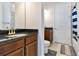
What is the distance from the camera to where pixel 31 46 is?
2119mm

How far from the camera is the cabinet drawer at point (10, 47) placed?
136cm

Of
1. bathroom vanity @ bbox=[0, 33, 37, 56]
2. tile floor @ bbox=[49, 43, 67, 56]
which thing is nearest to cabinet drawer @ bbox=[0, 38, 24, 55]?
bathroom vanity @ bbox=[0, 33, 37, 56]

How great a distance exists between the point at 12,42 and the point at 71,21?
0.93 m

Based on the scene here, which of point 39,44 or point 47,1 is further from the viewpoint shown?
point 39,44

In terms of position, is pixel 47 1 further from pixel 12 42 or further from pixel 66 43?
pixel 12 42

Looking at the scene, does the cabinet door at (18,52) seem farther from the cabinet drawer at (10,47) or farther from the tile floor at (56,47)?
the tile floor at (56,47)

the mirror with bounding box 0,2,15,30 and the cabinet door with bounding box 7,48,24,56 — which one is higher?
the mirror with bounding box 0,2,15,30

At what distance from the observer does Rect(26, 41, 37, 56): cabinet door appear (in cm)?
201

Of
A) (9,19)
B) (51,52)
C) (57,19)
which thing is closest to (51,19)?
(57,19)

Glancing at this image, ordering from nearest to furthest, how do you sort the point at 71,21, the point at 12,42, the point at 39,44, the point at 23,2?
1. the point at 12,42
2. the point at 71,21
3. the point at 23,2
4. the point at 39,44

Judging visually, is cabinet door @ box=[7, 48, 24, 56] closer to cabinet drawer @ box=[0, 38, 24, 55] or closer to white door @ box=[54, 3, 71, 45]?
cabinet drawer @ box=[0, 38, 24, 55]

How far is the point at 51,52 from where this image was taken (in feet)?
6.50

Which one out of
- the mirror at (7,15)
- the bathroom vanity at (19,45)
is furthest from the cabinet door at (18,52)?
the mirror at (7,15)

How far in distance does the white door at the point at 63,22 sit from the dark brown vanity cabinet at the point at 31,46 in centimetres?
43
